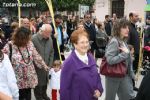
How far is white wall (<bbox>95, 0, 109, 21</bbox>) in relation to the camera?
35.2m

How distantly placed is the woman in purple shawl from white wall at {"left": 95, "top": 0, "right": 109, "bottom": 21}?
97.7ft

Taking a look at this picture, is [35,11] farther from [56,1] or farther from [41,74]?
[41,74]

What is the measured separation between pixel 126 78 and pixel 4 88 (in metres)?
1.98

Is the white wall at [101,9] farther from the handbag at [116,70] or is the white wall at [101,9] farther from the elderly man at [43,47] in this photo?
the handbag at [116,70]

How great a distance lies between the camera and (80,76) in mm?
5359

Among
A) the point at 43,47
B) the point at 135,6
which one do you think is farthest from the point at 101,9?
the point at 43,47

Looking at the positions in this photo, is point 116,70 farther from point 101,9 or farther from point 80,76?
point 101,9

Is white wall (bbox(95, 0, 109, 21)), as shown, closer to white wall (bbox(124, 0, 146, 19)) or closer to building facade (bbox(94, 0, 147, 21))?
building facade (bbox(94, 0, 147, 21))

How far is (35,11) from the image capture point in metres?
44.8

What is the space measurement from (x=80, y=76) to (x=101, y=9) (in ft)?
101

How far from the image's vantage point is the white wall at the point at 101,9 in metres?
35.2

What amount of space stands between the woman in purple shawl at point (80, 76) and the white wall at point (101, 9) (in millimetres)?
29787

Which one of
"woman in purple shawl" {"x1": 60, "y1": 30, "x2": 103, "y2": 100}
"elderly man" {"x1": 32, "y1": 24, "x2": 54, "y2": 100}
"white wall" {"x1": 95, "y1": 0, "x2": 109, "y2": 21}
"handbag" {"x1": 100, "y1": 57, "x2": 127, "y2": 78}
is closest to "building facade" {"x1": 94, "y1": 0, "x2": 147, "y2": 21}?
"white wall" {"x1": 95, "y1": 0, "x2": 109, "y2": 21}

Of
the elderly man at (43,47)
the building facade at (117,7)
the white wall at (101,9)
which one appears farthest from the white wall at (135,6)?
the elderly man at (43,47)
